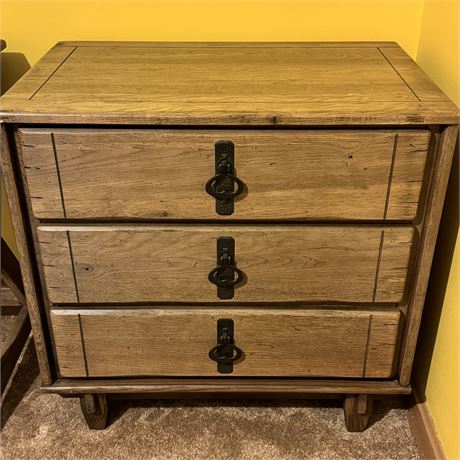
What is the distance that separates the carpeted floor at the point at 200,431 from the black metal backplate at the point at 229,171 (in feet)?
1.72

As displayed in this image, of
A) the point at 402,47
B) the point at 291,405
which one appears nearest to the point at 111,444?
the point at 291,405

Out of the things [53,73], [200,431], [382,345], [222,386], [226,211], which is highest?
[53,73]

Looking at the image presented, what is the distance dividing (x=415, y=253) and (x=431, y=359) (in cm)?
31

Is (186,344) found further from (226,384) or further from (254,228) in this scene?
(254,228)

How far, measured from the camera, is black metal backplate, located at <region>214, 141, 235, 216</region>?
95 centimetres

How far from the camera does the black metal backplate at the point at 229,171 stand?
954mm

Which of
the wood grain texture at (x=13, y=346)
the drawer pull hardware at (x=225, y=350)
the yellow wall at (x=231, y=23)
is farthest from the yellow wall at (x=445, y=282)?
the wood grain texture at (x=13, y=346)

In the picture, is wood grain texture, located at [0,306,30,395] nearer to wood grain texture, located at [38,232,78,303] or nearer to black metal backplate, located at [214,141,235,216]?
wood grain texture, located at [38,232,78,303]

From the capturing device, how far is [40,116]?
93 centimetres

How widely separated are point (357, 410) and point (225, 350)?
1.03 feet

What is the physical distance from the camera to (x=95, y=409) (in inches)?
49.7

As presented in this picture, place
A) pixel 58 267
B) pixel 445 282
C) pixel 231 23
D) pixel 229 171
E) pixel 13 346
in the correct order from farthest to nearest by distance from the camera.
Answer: pixel 13 346 → pixel 231 23 → pixel 445 282 → pixel 58 267 → pixel 229 171

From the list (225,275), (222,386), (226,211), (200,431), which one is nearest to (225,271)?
(225,275)

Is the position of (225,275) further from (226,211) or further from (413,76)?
(413,76)
